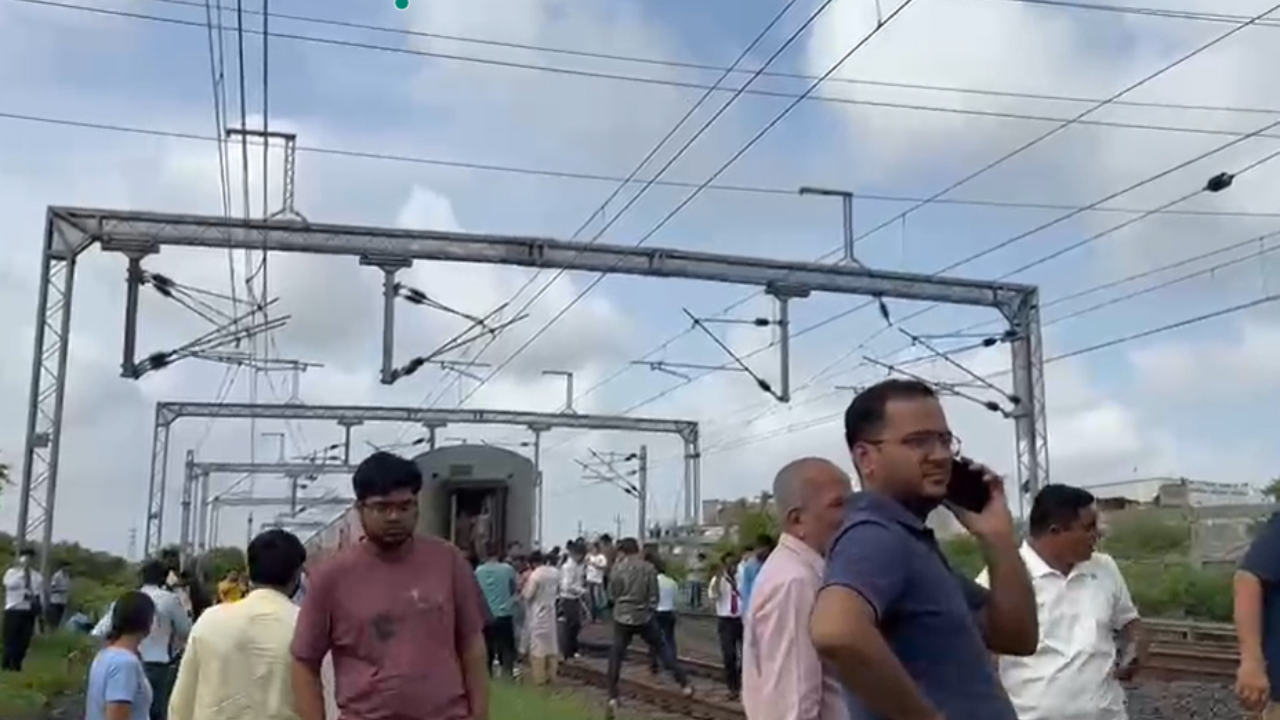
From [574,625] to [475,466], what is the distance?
2.84 m

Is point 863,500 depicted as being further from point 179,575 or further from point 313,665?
point 179,575

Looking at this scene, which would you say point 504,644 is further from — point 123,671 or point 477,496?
point 123,671

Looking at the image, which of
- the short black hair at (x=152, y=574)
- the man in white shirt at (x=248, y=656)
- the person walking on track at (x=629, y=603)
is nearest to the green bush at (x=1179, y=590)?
the person walking on track at (x=629, y=603)

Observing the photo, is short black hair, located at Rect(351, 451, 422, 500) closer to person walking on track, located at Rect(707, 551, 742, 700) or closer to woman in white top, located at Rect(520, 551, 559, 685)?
person walking on track, located at Rect(707, 551, 742, 700)

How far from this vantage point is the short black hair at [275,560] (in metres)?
5.76

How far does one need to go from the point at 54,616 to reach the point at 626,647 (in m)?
13.6

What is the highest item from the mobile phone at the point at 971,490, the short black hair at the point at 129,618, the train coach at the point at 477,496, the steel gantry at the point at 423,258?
the steel gantry at the point at 423,258

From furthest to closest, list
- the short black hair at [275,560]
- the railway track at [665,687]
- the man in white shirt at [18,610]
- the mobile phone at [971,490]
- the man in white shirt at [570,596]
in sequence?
the man in white shirt at [570,596], the man in white shirt at [18,610], the railway track at [665,687], the short black hair at [275,560], the mobile phone at [971,490]

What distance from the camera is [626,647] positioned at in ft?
55.9

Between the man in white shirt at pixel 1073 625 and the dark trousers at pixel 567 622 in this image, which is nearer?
the man in white shirt at pixel 1073 625

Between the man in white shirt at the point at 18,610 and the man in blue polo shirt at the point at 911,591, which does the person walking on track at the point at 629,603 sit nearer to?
the man in white shirt at the point at 18,610

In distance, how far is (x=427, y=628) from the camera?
5168mm

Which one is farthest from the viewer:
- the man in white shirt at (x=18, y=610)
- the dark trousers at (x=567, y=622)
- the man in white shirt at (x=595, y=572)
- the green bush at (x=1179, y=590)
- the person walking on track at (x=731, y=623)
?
the green bush at (x=1179, y=590)

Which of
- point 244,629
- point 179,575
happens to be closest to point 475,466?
point 179,575
